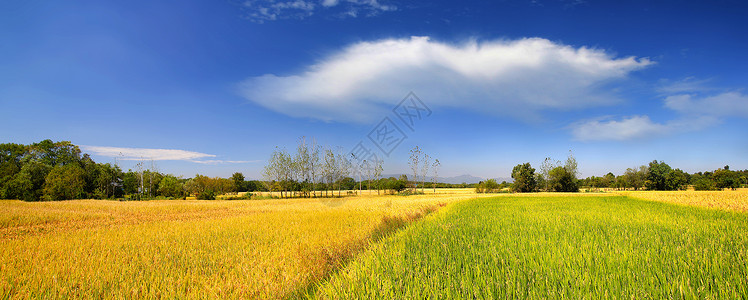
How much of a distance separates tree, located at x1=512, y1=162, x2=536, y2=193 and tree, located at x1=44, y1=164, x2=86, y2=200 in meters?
85.8

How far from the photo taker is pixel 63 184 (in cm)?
4034

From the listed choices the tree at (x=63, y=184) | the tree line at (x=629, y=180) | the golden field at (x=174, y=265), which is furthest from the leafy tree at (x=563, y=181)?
the tree at (x=63, y=184)

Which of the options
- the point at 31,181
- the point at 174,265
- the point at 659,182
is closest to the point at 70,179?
the point at 31,181

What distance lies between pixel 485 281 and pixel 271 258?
3.50m

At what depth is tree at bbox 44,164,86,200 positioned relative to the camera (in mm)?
39531

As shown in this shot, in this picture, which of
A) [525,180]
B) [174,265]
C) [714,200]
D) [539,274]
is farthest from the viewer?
[525,180]

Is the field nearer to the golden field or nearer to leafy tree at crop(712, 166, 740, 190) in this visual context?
the golden field

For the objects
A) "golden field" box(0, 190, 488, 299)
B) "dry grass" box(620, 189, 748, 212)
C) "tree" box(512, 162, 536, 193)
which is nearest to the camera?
"golden field" box(0, 190, 488, 299)

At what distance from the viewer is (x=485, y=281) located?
289 centimetres

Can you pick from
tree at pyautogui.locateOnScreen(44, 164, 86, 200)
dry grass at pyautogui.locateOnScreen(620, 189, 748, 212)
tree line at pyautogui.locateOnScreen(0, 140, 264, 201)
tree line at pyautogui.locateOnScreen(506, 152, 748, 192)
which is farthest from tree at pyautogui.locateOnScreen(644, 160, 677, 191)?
tree at pyautogui.locateOnScreen(44, 164, 86, 200)

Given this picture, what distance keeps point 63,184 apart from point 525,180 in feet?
291

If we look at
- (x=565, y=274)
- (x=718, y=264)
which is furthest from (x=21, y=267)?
(x=718, y=264)

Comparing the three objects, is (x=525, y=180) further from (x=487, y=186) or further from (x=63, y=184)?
(x=63, y=184)

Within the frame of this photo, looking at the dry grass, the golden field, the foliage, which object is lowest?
the foliage
